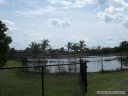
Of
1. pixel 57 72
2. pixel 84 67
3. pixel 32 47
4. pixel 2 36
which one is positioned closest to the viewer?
pixel 84 67

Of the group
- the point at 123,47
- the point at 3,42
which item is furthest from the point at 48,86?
the point at 123,47

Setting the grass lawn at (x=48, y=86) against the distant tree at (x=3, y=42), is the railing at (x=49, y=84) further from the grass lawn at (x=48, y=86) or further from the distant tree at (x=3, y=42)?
the distant tree at (x=3, y=42)

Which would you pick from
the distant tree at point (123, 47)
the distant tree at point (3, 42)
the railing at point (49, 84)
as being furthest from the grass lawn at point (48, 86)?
the distant tree at point (123, 47)

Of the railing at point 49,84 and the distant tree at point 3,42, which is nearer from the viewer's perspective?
the railing at point 49,84

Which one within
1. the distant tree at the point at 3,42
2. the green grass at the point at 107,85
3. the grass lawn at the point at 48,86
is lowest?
the green grass at the point at 107,85

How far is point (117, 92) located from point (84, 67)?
5.70ft

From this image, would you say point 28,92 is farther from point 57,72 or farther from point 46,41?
point 46,41

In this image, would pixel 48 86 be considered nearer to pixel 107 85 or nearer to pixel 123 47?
pixel 107 85

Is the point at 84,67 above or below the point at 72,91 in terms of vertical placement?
above

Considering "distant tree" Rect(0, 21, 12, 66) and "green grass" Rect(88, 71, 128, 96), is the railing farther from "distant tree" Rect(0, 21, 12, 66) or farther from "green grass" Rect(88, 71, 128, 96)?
"distant tree" Rect(0, 21, 12, 66)

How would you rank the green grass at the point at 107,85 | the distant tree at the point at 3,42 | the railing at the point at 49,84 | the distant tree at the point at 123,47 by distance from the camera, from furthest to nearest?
the distant tree at the point at 123,47, the distant tree at the point at 3,42, the green grass at the point at 107,85, the railing at the point at 49,84

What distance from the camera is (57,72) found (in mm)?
14562

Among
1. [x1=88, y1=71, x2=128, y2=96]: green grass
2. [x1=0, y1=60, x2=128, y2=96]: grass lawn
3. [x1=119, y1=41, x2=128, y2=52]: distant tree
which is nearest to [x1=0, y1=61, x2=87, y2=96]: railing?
[x1=0, y1=60, x2=128, y2=96]: grass lawn

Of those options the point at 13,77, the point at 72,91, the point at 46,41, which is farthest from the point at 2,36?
the point at 46,41
